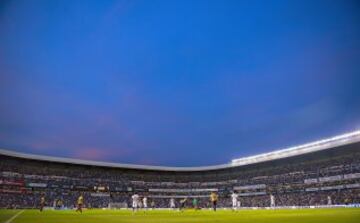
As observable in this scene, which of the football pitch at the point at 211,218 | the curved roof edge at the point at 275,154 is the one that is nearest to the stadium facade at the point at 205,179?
the curved roof edge at the point at 275,154

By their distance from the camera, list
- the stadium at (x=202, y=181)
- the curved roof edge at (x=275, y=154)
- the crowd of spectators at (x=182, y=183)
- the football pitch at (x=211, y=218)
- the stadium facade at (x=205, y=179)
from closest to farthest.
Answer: the football pitch at (x=211, y=218) < the curved roof edge at (x=275, y=154) < the stadium at (x=202, y=181) < the stadium facade at (x=205, y=179) < the crowd of spectators at (x=182, y=183)

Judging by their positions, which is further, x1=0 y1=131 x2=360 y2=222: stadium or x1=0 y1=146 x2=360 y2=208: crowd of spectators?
x1=0 y1=146 x2=360 y2=208: crowd of spectators

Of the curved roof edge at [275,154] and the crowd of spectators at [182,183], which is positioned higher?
the curved roof edge at [275,154]

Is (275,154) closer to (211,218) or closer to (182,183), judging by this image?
(182,183)

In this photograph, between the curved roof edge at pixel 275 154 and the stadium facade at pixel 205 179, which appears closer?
the curved roof edge at pixel 275 154

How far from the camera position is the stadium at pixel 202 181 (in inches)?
2774

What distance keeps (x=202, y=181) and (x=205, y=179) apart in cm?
122

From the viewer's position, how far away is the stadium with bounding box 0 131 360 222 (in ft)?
231

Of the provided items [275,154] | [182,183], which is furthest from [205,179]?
[275,154]

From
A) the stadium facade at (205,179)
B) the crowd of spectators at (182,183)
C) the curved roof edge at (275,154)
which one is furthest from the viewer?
the crowd of spectators at (182,183)

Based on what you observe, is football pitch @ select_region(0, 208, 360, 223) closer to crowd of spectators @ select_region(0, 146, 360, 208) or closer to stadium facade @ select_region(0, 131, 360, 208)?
stadium facade @ select_region(0, 131, 360, 208)

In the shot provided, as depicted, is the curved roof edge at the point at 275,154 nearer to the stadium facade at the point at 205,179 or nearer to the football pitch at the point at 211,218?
the stadium facade at the point at 205,179

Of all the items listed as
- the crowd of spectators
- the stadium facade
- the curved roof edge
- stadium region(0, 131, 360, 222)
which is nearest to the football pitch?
stadium region(0, 131, 360, 222)

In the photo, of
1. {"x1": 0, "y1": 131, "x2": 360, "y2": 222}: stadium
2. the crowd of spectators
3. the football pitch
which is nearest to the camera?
the football pitch
